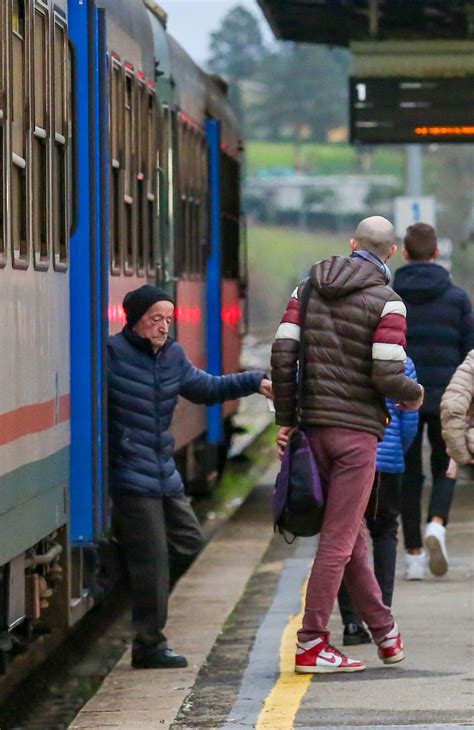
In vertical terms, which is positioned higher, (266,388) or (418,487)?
(266,388)

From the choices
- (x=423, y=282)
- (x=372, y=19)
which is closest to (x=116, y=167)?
(x=423, y=282)

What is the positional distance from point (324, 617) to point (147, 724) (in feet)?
3.43

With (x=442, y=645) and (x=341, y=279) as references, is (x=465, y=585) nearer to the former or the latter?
(x=442, y=645)

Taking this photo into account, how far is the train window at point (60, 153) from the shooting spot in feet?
28.9

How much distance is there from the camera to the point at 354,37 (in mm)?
17828

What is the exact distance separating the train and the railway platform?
23.5 inches

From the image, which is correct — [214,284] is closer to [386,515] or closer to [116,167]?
[116,167]

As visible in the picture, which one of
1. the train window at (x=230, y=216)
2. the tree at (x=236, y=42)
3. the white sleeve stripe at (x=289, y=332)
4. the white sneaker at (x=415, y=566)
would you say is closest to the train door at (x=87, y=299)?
the white sleeve stripe at (x=289, y=332)

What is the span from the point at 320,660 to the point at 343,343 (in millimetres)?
1297

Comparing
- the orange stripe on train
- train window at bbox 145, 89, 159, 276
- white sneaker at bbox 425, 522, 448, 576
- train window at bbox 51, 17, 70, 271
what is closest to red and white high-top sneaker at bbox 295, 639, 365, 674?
the orange stripe on train

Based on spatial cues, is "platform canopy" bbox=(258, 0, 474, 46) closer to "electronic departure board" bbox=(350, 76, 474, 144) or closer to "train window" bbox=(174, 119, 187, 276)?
"electronic departure board" bbox=(350, 76, 474, 144)

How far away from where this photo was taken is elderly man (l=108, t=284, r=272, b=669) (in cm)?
920

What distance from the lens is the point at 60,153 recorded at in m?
8.94

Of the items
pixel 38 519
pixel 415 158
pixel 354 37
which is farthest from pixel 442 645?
pixel 415 158
